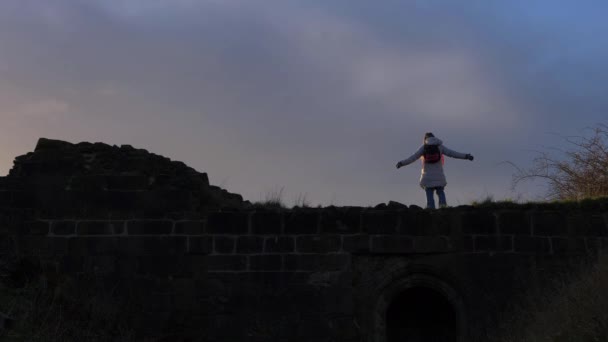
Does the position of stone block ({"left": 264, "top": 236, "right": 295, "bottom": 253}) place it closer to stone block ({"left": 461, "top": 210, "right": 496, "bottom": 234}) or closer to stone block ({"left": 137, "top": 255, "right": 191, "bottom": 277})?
stone block ({"left": 137, "top": 255, "right": 191, "bottom": 277})

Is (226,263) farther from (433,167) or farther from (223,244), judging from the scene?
(433,167)

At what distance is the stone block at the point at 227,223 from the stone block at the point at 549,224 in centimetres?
365

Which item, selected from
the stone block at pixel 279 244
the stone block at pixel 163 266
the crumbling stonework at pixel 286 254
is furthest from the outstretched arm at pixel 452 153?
the stone block at pixel 163 266

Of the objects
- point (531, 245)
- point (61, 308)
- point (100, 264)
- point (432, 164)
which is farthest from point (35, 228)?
point (531, 245)

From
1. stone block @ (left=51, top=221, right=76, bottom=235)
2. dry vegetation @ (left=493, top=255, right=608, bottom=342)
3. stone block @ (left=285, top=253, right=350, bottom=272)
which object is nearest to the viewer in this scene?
dry vegetation @ (left=493, top=255, right=608, bottom=342)

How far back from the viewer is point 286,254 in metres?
9.16

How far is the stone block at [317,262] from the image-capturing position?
913 centimetres

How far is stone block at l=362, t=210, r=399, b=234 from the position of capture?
30.2ft

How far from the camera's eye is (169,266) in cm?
918

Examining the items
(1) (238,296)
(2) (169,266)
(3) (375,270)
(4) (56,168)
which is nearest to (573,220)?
(3) (375,270)

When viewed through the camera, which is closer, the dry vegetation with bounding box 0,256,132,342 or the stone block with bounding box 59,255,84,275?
the dry vegetation with bounding box 0,256,132,342

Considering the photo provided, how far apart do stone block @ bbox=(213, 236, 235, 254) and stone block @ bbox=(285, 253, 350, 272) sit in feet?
2.34

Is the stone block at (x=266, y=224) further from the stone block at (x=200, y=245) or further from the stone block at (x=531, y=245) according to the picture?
the stone block at (x=531, y=245)

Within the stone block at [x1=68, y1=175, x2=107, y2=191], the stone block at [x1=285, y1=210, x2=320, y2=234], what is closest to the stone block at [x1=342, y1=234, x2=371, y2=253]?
the stone block at [x1=285, y1=210, x2=320, y2=234]
